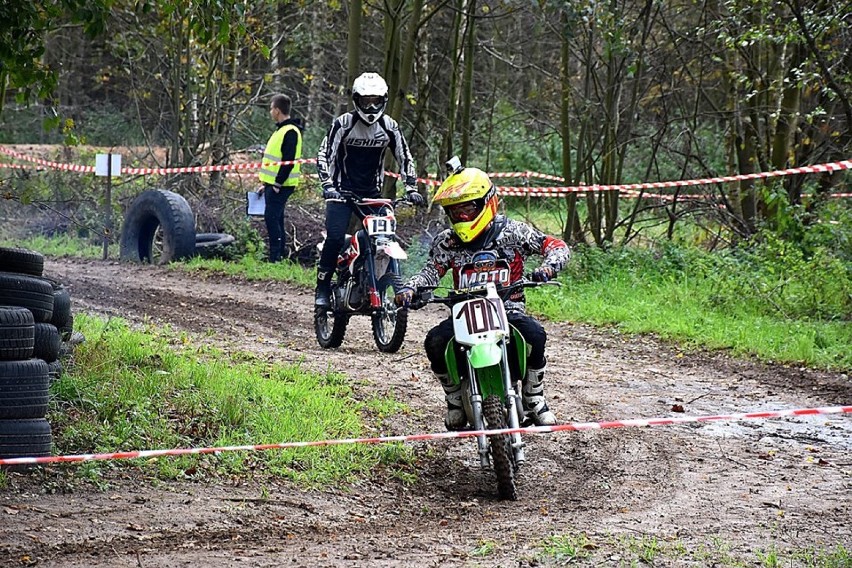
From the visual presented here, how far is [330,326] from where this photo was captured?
11.6 m

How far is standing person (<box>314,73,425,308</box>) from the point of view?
11.1 metres

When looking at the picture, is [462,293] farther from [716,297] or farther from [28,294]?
[716,297]

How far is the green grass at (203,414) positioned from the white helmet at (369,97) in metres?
2.70

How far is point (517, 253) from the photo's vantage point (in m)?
7.39

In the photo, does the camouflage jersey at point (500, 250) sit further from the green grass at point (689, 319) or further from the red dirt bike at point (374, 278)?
the green grass at point (689, 319)

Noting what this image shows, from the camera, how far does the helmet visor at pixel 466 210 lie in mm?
7148

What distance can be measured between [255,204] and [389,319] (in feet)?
25.5

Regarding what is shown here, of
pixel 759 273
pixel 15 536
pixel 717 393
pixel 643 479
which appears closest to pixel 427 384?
pixel 717 393

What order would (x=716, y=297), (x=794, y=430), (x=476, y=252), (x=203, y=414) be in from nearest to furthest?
Answer: (x=476, y=252) → (x=203, y=414) → (x=794, y=430) → (x=716, y=297)

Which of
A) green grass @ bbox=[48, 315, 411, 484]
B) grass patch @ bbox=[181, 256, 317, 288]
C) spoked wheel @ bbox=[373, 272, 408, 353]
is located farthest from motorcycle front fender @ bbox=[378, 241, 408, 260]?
grass patch @ bbox=[181, 256, 317, 288]

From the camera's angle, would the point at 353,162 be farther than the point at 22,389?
Yes

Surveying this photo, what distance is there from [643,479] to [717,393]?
9.39 feet

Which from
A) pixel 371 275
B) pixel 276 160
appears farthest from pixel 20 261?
pixel 276 160

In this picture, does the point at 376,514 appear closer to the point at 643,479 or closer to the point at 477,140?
the point at 643,479
